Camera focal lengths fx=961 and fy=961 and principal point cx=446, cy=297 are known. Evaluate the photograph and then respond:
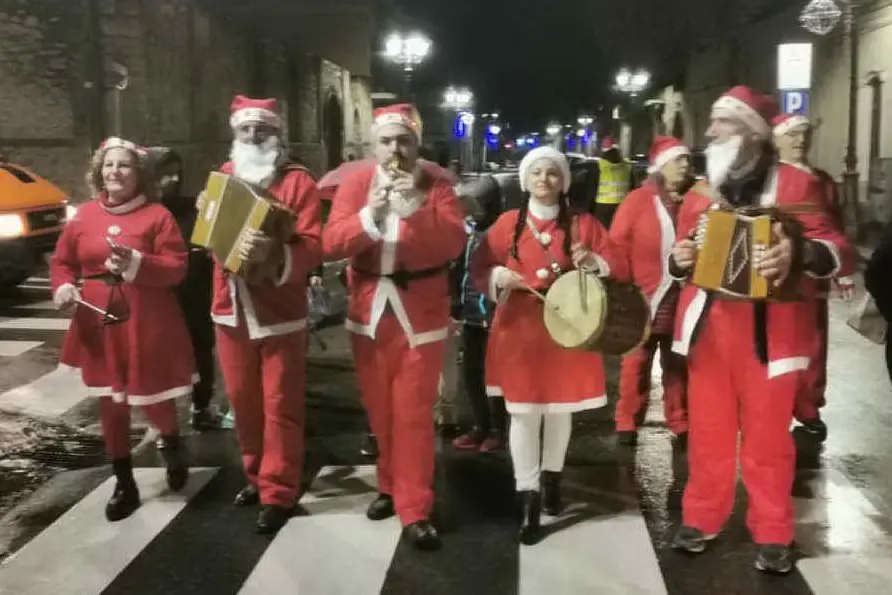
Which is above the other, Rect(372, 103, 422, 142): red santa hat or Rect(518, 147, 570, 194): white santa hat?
Rect(372, 103, 422, 142): red santa hat

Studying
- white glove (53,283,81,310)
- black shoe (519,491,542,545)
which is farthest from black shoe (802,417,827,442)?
white glove (53,283,81,310)

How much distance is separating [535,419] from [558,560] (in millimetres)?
701

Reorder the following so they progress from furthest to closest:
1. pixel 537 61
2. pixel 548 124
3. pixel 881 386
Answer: pixel 548 124 → pixel 537 61 → pixel 881 386

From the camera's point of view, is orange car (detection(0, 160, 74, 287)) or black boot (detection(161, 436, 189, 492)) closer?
black boot (detection(161, 436, 189, 492))

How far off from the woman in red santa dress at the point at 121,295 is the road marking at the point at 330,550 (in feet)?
3.43

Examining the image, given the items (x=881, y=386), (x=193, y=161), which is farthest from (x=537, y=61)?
(x=881, y=386)

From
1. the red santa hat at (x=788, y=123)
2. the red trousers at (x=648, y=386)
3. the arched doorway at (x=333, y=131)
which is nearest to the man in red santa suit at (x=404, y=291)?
the red trousers at (x=648, y=386)

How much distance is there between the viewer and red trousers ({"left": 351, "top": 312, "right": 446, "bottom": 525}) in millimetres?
Result: 4848

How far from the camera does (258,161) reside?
16.4 ft

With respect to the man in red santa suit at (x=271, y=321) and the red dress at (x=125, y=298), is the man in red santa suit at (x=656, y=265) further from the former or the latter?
the red dress at (x=125, y=298)

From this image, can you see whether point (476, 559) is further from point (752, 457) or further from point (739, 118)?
point (739, 118)

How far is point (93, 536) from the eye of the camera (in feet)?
16.4

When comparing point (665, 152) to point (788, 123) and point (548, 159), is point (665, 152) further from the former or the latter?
point (548, 159)

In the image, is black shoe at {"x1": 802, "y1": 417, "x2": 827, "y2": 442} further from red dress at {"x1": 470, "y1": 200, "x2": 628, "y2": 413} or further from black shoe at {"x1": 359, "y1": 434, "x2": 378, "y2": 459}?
black shoe at {"x1": 359, "y1": 434, "x2": 378, "y2": 459}
